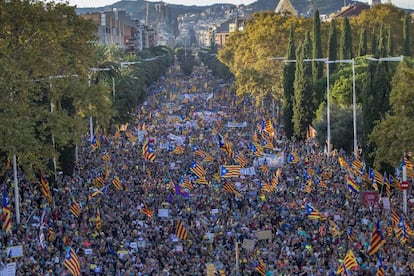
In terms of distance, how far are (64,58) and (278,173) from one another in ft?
37.1

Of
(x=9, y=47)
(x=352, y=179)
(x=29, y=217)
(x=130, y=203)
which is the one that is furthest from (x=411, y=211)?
(x=9, y=47)

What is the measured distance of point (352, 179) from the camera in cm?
3666

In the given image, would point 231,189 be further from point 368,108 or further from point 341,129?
point 341,129

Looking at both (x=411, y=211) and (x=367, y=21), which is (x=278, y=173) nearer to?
(x=411, y=211)

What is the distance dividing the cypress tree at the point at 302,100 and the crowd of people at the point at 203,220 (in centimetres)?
839

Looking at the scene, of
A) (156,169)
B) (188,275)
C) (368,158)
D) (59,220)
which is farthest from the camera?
(156,169)

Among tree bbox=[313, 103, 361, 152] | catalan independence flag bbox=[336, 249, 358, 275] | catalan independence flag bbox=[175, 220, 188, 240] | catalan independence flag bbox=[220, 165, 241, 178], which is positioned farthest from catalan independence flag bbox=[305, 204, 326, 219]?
tree bbox=[313, 103, 361, 152]

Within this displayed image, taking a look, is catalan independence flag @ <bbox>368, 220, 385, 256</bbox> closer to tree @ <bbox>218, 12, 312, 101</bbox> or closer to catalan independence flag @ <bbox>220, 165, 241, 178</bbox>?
catalan independence flag @ <bbox>220, 165, 241, 178</bbox>

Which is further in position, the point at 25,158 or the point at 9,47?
the point at 9,47

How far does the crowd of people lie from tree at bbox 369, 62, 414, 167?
7.12ft

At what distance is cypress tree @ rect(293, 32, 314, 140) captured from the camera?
5938 cm

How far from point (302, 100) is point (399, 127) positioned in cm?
2768

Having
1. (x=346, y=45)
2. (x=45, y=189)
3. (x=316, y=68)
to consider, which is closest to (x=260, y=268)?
(x=45, y=189)

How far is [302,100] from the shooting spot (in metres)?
59.2
